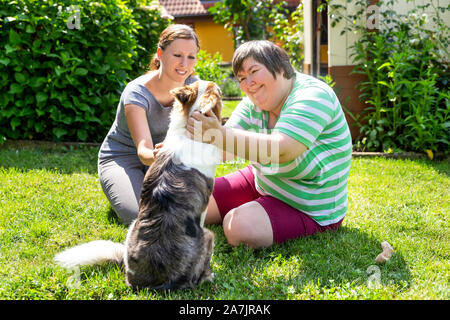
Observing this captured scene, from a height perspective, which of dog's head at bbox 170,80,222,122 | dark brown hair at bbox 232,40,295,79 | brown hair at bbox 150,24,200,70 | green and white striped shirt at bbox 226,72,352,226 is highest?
brown hair at bbox 150,24,200,70

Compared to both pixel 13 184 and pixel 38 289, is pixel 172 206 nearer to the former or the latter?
pixel 38 289

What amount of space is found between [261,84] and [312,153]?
603 millimetres

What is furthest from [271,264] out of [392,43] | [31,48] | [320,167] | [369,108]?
[31,48]

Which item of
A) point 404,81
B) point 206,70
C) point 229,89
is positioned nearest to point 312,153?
point 404,81

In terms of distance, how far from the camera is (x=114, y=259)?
8.79 feet

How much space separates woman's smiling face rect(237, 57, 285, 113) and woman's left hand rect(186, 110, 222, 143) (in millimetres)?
523

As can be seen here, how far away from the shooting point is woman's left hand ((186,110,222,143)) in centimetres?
236

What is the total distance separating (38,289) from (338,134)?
219 cm

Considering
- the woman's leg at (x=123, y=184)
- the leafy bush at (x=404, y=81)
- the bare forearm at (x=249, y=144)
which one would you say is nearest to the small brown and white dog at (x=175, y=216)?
the bare forearm at (x=249, y=144)

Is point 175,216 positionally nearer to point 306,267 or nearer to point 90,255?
point 90,255

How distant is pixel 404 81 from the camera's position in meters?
5.20

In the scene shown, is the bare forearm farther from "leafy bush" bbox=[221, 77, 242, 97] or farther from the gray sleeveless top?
"leafy bush" bbox=[221, 77, 242, 97]

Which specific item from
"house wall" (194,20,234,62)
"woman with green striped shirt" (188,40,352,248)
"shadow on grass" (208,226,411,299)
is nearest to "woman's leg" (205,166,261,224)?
"woman with green striped shirt" (188,40,352,248)
